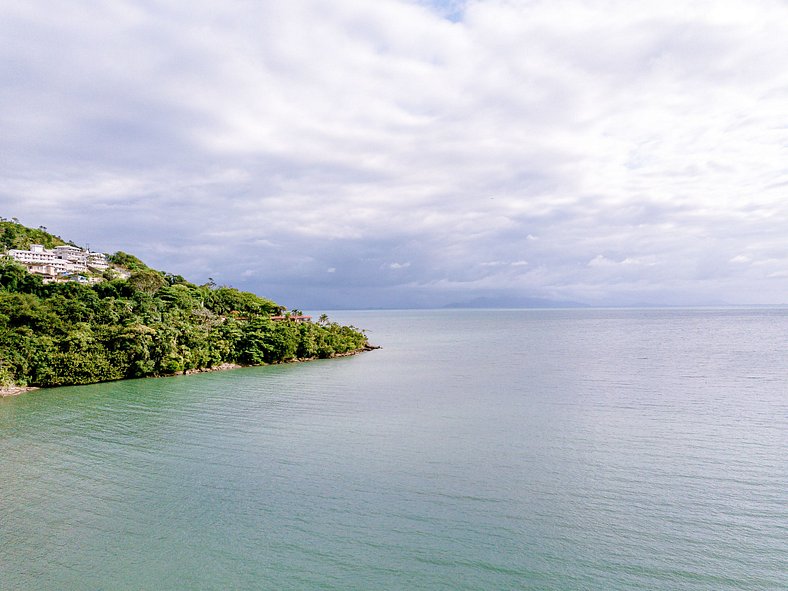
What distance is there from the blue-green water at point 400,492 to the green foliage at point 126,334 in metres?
7.07

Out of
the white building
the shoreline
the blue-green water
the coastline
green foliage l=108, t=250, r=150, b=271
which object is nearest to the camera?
the blue-green water

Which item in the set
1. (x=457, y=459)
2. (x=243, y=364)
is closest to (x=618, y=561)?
(x=457, y=459)

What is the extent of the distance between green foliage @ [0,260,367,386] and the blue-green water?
7.07m

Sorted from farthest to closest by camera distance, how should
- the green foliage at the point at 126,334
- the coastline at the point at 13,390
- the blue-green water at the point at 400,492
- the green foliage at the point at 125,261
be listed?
the green foliage at the point at 125,261 → the green foliage at the point at 126,334 → the coastline at the point at 13,390 → the blue-green water at the point at 400,492

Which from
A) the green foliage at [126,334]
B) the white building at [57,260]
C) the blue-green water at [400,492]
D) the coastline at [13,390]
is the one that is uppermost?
the white building at [57,260]

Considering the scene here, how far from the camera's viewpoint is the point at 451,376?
4738cm

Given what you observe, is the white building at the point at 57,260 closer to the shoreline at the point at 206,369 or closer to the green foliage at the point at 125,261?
the green foliage at the point at 125,261

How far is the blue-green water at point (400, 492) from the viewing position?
12914mm

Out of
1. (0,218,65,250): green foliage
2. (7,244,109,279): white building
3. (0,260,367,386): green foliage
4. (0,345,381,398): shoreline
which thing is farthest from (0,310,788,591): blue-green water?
(0,218,65,250): green foliage

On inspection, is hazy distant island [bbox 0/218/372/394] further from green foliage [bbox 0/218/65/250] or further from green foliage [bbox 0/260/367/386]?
green foliage [bbox 0/218/65/250]

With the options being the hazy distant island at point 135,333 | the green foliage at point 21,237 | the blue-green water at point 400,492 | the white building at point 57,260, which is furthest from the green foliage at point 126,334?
the green foliage at point 21,237

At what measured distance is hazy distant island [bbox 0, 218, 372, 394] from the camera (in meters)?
42.9

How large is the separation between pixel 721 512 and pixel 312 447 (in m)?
16.5

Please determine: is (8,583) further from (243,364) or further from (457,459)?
(243,364)
